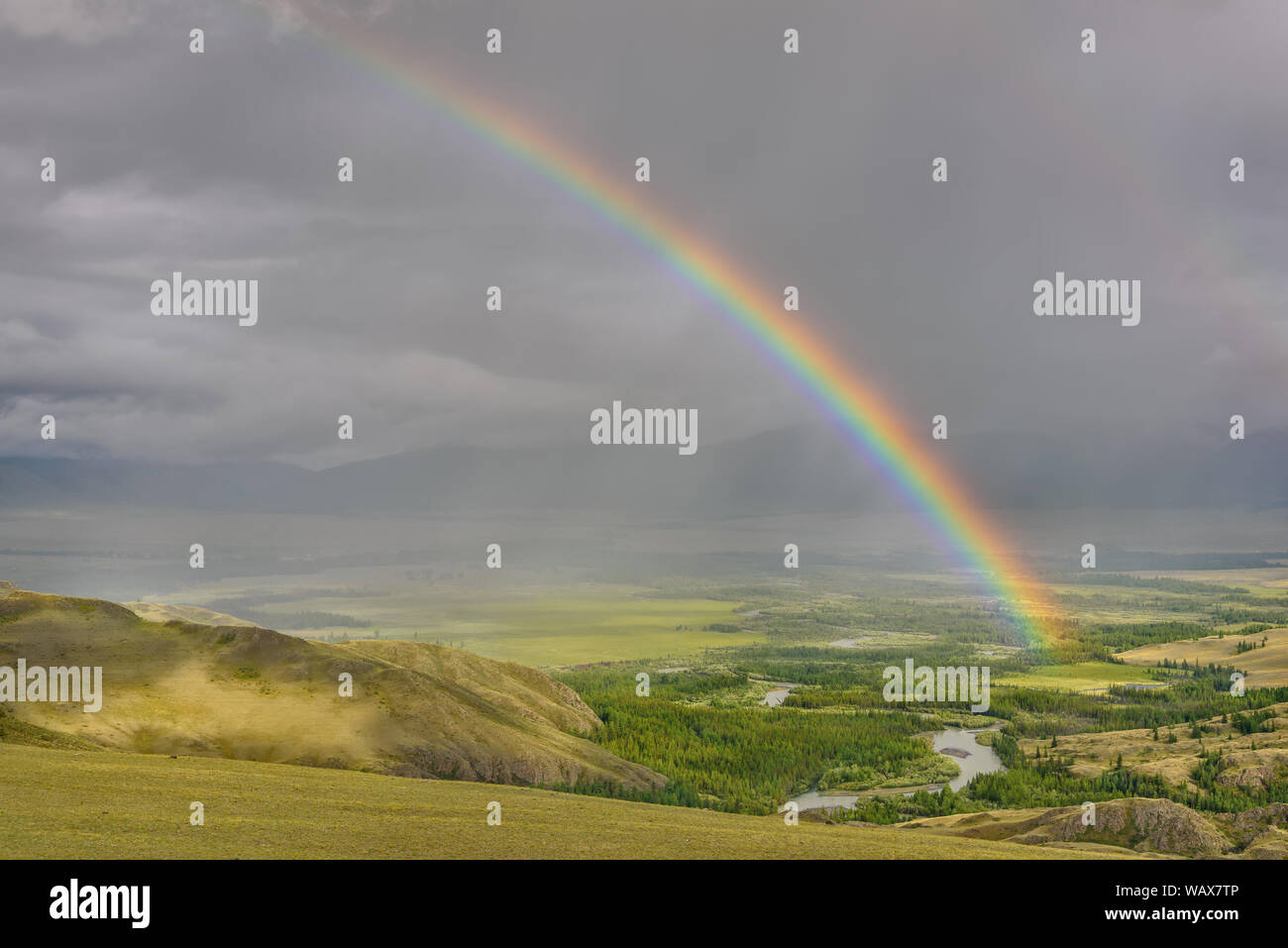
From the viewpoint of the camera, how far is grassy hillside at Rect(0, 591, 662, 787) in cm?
8869

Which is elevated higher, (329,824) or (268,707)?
(268,707)

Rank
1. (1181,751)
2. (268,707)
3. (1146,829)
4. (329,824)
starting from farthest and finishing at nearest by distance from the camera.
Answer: (1181,751) → (268,707) → (1146,829) → (329,824)

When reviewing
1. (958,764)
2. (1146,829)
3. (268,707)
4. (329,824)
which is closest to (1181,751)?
(958,764)

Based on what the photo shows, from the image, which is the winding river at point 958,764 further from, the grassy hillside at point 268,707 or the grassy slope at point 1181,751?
the grassy hillside at point 268,707

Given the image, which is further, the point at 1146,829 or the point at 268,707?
the point at 268,707

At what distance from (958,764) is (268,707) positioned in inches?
4671

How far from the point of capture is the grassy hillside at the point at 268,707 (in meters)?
88.7

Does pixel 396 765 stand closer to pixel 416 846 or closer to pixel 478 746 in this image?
pixel 478 746

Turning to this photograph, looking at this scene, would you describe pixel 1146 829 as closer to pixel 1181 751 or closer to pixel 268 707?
pixel 1181 751

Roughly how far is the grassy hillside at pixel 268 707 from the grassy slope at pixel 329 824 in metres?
24.2

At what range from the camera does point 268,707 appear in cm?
9875

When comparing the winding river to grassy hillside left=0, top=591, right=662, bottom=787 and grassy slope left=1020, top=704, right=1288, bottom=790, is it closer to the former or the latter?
grassy slope left=1020, top=704, right=1288, bottom=790

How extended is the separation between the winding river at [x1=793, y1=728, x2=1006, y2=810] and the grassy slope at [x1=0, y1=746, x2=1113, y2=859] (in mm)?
73982
